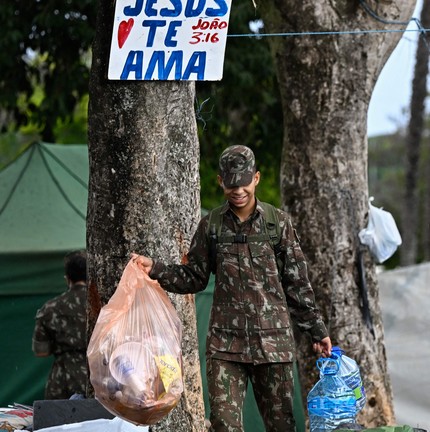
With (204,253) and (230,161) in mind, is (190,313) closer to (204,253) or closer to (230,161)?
(204,253)

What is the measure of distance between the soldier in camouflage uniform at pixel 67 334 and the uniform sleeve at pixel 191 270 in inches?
72.4

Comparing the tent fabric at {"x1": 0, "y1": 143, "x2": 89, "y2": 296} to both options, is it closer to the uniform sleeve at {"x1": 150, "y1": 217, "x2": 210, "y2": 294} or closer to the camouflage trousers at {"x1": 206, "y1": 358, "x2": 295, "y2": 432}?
the uniform sleeve at {"x1": 150, "y1": 217, "x2": 210, "y2": 294}

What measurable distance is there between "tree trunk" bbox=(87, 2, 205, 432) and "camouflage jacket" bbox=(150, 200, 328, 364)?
1.02ft

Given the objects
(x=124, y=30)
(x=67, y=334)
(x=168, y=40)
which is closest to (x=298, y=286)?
(x=168, y=40)

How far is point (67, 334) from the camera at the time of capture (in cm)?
774

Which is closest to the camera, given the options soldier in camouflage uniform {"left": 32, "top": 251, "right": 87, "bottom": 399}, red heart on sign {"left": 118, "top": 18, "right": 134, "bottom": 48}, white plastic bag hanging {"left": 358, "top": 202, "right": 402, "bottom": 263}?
red heart on sign {"left": 118, "top": 18, "right": 134, "bottom": 48}

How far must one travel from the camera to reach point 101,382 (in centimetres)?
532

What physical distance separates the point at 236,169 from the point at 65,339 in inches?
98.8

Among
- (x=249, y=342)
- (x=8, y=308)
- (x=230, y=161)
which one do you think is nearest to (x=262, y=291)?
(x=249, y=342)

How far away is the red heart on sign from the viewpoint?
19.9 ft

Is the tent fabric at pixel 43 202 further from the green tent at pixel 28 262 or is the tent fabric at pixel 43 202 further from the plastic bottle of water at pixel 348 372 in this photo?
the plastic bottle of water at pixel 348 372

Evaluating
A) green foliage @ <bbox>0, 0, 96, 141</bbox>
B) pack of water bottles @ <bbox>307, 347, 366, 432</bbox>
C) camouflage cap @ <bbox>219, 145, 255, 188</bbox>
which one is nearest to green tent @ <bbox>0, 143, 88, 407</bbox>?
green foliage @ <bbox>0, 0, 96, 141</bbox>

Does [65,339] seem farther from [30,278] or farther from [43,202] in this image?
[43,202]

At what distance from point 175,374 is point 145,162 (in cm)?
137
